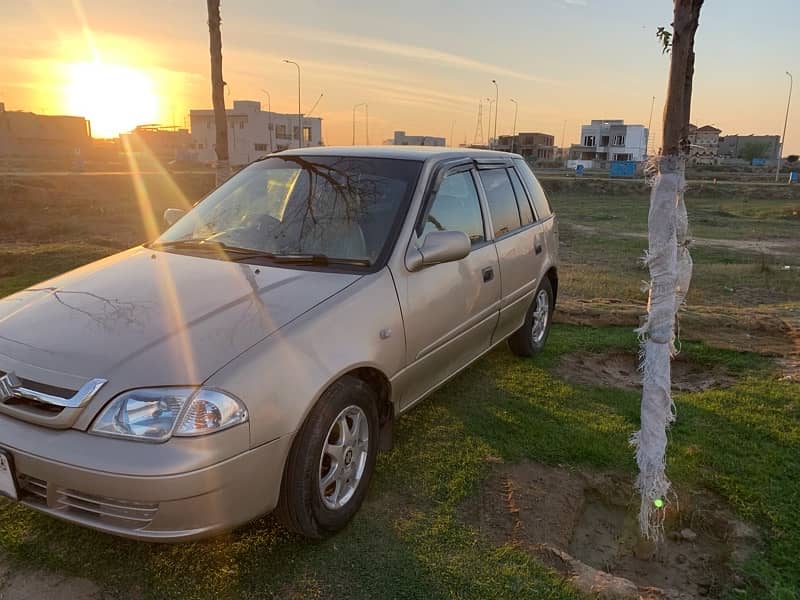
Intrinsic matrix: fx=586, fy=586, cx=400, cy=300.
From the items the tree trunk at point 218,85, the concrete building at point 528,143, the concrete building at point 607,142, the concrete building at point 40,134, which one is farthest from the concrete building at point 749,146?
the tree trunk at point 218,85

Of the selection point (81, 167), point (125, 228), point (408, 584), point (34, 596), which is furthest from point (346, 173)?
point (81, 167)

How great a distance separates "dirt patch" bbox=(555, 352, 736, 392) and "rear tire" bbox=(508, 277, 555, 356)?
0.28 m

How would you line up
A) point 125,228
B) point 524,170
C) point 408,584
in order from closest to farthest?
point 408,584, point 524,170, point 125,228

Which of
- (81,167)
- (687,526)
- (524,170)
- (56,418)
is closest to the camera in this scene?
(56,418)

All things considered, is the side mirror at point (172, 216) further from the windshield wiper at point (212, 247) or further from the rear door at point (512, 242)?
the rear door at point (512, 242)

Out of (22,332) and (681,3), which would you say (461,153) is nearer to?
(681,3)

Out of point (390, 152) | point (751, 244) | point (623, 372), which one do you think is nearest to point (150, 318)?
point (390, 152)

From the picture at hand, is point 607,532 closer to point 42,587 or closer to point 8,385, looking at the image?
point 42,587

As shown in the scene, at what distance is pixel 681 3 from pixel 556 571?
2548 mm

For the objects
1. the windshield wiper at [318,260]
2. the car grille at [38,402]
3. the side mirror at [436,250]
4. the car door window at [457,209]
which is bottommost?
the car grille at [38,402]

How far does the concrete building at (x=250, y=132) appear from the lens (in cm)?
7725

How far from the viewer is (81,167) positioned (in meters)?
42.3

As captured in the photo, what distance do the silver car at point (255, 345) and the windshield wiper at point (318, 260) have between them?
1 cm

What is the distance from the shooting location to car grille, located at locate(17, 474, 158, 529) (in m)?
2.22
